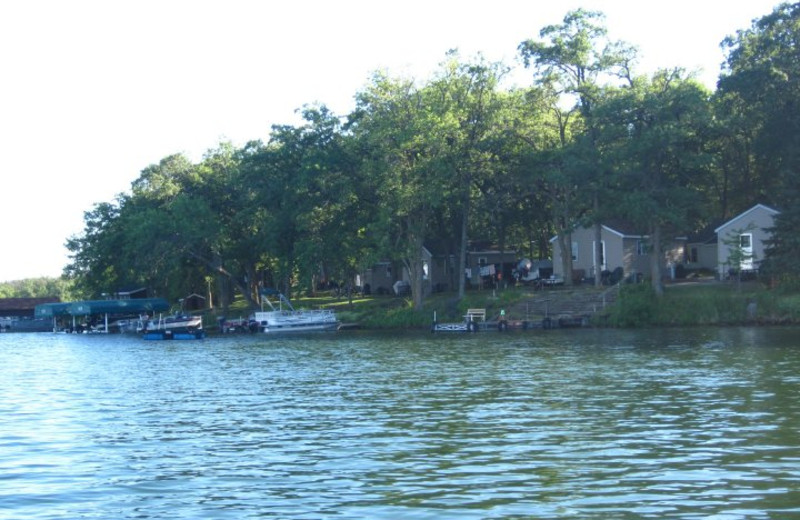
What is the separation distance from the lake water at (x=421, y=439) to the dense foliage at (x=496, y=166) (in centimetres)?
2553

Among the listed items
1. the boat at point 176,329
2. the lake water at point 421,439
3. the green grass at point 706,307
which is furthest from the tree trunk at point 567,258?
the lake water at point 421,439

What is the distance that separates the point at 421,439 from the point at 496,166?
56.1 m

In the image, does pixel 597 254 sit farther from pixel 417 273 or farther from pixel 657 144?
pixel 417 273

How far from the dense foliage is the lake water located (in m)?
25.5

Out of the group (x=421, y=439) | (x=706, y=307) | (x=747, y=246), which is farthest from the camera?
(x=747, y=246)

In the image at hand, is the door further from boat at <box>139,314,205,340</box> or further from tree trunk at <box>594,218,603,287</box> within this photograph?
boat at <box>139,314,205,340</box>

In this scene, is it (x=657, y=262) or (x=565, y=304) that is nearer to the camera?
(x=657, y=262)

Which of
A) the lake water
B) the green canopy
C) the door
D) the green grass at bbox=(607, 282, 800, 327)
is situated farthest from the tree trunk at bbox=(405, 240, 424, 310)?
the green canopy

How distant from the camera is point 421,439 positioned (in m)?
21.6

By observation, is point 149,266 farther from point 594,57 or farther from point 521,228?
point 594,57

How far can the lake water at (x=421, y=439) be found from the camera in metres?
15.5

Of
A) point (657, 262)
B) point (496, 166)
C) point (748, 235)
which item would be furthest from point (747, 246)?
point (496, 166)

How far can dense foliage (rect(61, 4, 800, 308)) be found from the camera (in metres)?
65.1

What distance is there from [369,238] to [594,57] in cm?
2363
